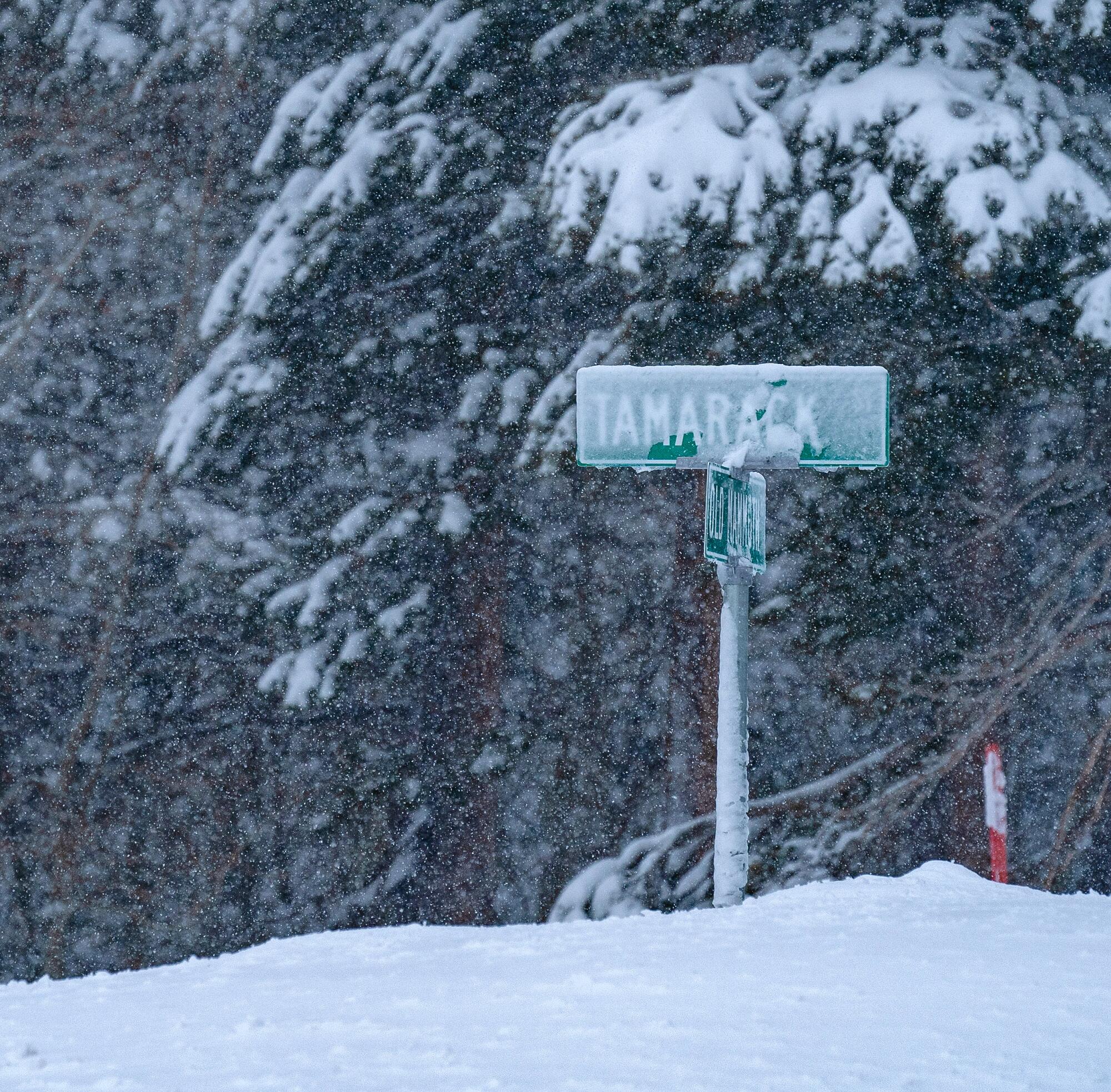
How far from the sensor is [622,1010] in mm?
3289

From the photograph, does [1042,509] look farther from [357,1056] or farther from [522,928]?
[357,1056]

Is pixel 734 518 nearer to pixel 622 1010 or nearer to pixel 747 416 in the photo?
pixel 747 416

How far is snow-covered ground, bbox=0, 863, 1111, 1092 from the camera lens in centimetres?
273

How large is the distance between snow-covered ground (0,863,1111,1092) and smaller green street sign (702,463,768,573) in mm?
1282

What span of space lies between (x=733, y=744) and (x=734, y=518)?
2.66ft

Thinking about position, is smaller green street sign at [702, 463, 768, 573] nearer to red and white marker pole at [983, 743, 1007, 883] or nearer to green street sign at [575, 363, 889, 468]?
green street sign at [575, 363, 889, 468]

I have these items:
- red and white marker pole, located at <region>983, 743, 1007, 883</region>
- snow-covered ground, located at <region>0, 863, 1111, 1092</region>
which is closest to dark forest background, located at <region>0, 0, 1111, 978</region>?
red and white marker pole, located at <region>983, 743, 1007, 883</region>

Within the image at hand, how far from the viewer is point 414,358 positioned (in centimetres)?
857

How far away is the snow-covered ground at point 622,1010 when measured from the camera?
8.96 ft

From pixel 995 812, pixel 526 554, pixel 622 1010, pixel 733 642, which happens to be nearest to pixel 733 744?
pixel 733 642

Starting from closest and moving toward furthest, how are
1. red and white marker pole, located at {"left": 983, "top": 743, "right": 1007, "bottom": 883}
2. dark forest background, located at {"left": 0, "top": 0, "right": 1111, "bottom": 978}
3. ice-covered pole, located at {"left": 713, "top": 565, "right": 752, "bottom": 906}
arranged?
ice-covered pole, located at {"left": 713, "top": 565, "right": 752, "bottom": 906} < red and white marker pole, located at {"left": 983, "top": 743, "right": 1007, "bottom": 883} < dark forest background, located at {"left": 0, "top": 0, "right": 1111, "bottom": 978}

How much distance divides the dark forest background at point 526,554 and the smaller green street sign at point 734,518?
3.02m

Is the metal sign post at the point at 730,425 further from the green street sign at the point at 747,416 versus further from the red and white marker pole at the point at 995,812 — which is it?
the red and white marker pole at the point at 995,812

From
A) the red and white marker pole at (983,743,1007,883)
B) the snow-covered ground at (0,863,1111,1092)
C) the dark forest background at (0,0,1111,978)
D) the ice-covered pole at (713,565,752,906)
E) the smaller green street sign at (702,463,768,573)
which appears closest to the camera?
the snow-covered ground at (0,863,1111,1092)
